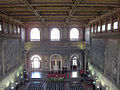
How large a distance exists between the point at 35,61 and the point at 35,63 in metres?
0.40

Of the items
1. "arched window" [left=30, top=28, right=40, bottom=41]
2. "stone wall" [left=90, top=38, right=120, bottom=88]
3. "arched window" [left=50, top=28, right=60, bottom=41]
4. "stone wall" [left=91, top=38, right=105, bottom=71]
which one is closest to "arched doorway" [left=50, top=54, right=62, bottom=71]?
"arched window" [left=50, top=28, right=60, bottom=41]

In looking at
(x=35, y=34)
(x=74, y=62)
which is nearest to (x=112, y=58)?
(x=74, y=62)

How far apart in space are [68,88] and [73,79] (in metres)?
3.36

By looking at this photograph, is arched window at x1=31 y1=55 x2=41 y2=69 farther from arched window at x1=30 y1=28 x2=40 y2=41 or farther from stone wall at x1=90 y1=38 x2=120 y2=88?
stone wall at x1=90 y1=38 x2=120 y2=88

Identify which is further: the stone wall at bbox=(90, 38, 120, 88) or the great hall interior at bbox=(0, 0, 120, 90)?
the great hall interior at bbox=(0, 0, 120, 90)

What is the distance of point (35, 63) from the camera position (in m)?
23.3

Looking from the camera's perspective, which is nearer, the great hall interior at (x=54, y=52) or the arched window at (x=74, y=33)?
the great hall interior at (x=54, y=52)

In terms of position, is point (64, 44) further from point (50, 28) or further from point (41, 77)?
point (41, 77)

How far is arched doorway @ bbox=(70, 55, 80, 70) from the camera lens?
23.4 m

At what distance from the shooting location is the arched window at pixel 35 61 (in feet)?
75.8

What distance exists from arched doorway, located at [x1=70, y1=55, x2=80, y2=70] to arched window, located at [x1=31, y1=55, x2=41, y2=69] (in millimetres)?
6292

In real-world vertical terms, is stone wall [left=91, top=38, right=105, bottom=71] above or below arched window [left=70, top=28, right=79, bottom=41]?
below

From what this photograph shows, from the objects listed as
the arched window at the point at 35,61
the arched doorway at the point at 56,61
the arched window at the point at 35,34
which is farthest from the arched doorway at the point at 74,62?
the arched window at the point at 35,34

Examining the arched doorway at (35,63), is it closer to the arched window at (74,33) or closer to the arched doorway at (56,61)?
the arched doorway at (56,61)
